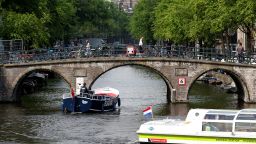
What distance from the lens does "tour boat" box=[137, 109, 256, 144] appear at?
136 feet

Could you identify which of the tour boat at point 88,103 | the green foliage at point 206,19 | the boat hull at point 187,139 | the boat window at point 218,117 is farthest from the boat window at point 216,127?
the green foliage at point 206,19

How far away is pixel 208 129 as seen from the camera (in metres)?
42.1

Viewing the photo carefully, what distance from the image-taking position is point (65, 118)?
57312 mm

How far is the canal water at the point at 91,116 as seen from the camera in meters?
49.0

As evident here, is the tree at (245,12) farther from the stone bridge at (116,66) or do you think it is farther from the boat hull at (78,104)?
the boat hull at (78,104)

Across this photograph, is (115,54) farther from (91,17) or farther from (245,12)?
(91,17)

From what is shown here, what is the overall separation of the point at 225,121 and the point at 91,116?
60.5 ft

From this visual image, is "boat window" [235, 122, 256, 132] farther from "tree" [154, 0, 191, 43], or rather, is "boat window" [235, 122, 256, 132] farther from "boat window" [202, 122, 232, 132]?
"tree" [154, 0, 191, 43]

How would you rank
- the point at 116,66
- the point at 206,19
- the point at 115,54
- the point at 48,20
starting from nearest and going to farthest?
1. the point at 116,66
2. the point at 115,54
3. the point at 206,19
4. the point at 48,20

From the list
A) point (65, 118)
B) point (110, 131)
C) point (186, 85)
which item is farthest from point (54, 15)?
point (110, 131)

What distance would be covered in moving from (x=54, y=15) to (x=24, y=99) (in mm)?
35768

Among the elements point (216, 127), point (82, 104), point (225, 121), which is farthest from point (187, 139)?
point (82, 104)

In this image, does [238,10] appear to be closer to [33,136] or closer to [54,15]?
[33,136]

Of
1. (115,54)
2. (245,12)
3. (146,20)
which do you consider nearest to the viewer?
(245,12)
